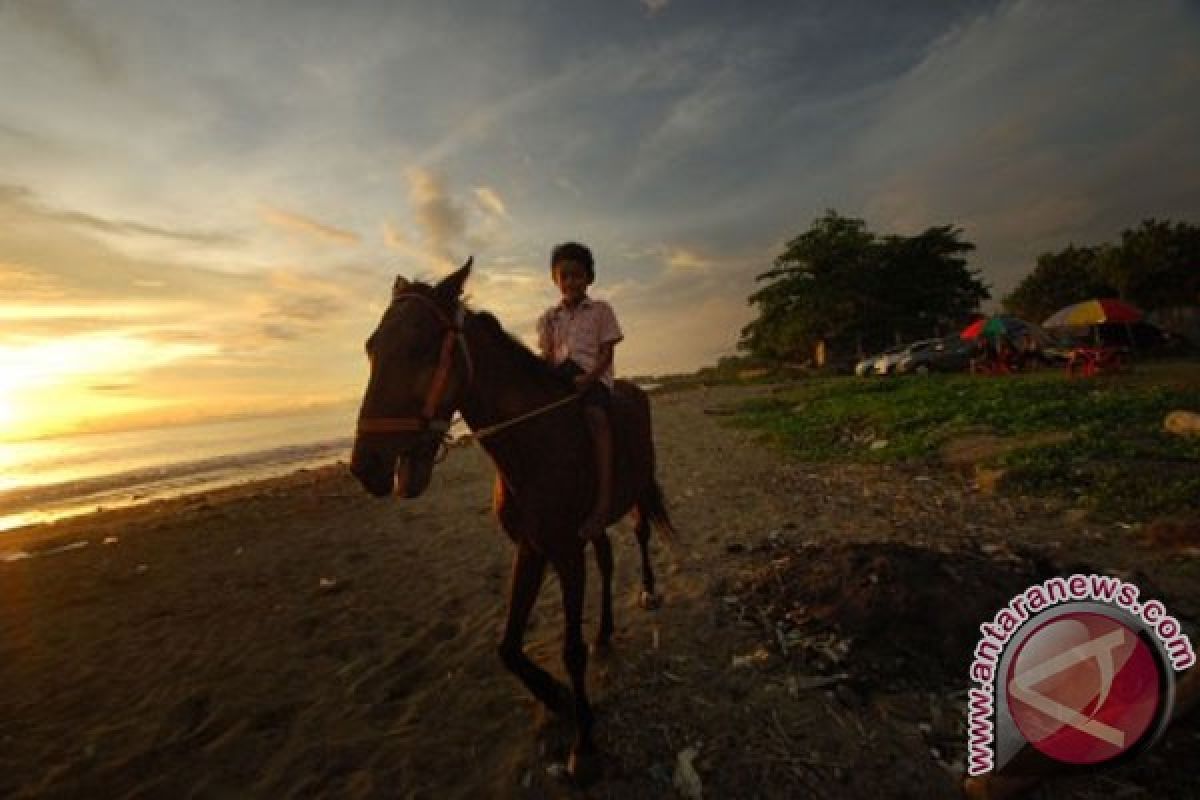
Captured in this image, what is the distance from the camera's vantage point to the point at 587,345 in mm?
4004

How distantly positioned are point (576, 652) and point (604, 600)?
125 cm

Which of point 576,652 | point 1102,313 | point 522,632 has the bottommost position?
point 576,652

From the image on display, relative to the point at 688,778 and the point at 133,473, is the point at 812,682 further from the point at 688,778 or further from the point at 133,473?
the point at 133,473

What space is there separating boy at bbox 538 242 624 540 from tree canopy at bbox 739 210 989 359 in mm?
38534

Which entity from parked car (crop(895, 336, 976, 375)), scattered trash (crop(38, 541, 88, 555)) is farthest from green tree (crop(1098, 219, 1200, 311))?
scattered trash (crop(38, 541, 88, 555))

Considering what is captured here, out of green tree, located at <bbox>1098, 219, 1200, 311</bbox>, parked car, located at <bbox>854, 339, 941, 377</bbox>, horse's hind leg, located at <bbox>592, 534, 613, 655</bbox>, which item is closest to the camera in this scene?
horse's hind leg, located at <bbox>592, 534, 613, 655</bbox>

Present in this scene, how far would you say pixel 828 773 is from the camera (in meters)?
2.90

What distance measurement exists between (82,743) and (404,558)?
4003mm

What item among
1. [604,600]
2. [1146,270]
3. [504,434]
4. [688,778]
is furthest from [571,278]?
[1146,270]

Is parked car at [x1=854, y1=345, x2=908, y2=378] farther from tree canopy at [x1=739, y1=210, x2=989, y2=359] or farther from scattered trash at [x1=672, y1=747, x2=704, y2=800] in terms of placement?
scattered trash at [x1=672, y1=747, x2=704, y2=800]

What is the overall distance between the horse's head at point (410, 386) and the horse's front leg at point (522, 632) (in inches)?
44.1

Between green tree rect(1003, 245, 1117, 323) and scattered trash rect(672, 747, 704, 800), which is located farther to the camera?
green tree rect(1003, 245, 1117, 323)

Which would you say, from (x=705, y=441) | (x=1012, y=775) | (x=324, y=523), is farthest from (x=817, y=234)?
(x=1012, y=775)

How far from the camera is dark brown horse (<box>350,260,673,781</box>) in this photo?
2717mm
